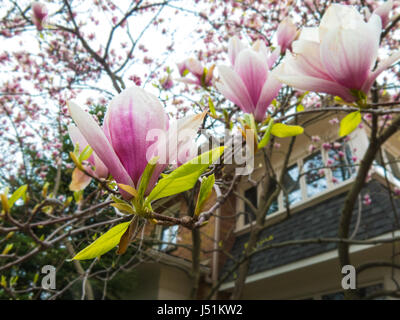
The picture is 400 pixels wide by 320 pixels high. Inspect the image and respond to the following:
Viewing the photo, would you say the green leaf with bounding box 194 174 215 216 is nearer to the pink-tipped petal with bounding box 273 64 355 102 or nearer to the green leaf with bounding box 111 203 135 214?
the green leaf with bounding box 111 203 135 214

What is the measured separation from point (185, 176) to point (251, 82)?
444mm

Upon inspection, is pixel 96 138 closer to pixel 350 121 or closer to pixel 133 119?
pixel 133 119

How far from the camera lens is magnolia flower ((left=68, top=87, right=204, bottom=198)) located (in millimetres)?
534

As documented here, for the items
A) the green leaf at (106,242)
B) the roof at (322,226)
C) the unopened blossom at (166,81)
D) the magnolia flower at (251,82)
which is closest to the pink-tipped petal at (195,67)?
the unopened blossom at (166,81)

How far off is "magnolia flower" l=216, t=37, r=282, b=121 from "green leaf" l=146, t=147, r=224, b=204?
0.39m

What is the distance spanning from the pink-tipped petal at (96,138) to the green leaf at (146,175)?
40 millimetres

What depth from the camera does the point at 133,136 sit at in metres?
0.54

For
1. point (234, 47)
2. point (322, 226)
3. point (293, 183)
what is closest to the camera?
point (234, 47)

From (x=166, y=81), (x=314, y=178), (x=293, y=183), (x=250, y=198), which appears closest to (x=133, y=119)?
(x=166, y=81)

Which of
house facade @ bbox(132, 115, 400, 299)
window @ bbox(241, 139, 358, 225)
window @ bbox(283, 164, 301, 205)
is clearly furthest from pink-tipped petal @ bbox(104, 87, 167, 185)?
window @ bbox(283, 164, 301, 205)

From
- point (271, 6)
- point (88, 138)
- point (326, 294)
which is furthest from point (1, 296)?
point (271, 6)

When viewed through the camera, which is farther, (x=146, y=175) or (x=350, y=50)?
(x=350, y=50)

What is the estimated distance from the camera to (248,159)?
834 mm

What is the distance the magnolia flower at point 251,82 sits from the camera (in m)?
0.84
